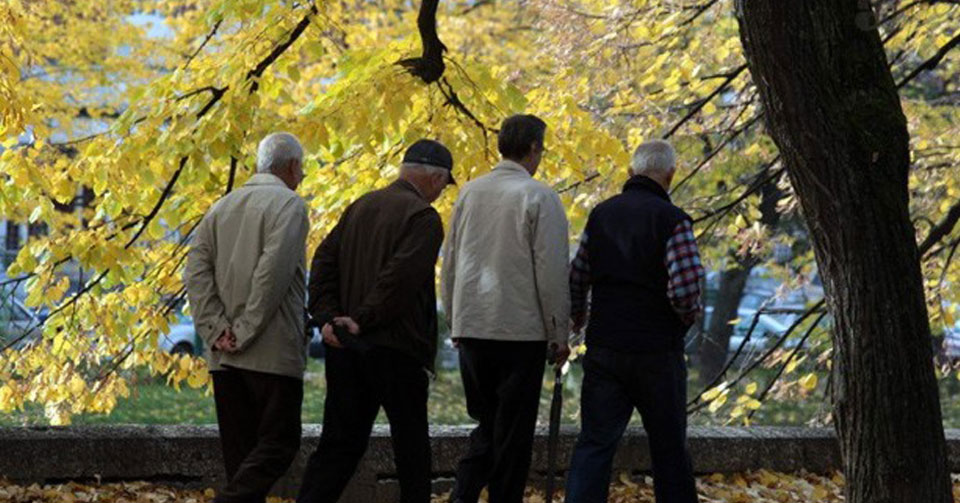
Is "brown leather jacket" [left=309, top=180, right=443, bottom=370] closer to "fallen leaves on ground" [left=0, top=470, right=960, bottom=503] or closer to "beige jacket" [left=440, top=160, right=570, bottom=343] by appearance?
"beige jacket" [left=440, top=160, right=570, bottom=343]

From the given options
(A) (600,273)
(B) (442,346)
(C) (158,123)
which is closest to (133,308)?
(C) (158,123)

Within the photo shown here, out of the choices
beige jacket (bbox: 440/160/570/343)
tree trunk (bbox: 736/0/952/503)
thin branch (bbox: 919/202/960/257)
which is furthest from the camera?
thin branch (bbox: 919/202/960/257)

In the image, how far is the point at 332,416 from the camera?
6949 mm

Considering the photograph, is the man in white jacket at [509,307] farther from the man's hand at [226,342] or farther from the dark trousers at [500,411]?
the man's hand at [226,342]

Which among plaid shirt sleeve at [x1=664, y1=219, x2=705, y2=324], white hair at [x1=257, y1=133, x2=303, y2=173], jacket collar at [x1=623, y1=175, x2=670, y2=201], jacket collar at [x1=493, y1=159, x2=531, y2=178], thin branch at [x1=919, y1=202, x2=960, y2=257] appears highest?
thin branch at [x1=919, y1=202, x2=960, y2=257]

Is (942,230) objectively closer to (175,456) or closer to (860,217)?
(860,217)

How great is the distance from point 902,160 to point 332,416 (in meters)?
2.54

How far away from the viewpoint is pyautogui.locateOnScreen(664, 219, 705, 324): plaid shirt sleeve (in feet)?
21.9

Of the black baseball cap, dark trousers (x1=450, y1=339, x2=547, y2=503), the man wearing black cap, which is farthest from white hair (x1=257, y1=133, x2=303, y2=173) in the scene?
dark trousers (x1=450, y1=339, x2=547, y2=503)

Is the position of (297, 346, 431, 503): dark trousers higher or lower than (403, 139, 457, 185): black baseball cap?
lower

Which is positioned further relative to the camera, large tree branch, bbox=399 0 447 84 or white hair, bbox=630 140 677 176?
large tree branch, bbox=399 0 447 84

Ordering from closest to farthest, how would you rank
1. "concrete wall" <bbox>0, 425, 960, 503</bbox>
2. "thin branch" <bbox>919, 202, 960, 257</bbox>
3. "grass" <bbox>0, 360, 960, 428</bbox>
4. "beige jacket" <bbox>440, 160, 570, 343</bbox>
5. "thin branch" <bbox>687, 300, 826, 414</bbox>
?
"beige jacket" <bbox>440, 160, 570, 343</bbox>, "concrete wall" <bbox>0, 425, 960, 503</bbox>, "thin branch" <bbox>919, 202, 960, 257</bbox>, "thin branch" <bbox>687, 300, 826, 414</bbox>, "grass" <bbox>0, 360, 960, 428</bbox>

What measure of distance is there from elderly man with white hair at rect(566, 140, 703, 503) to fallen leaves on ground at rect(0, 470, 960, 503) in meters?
1.85

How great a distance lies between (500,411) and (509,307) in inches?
17.2
